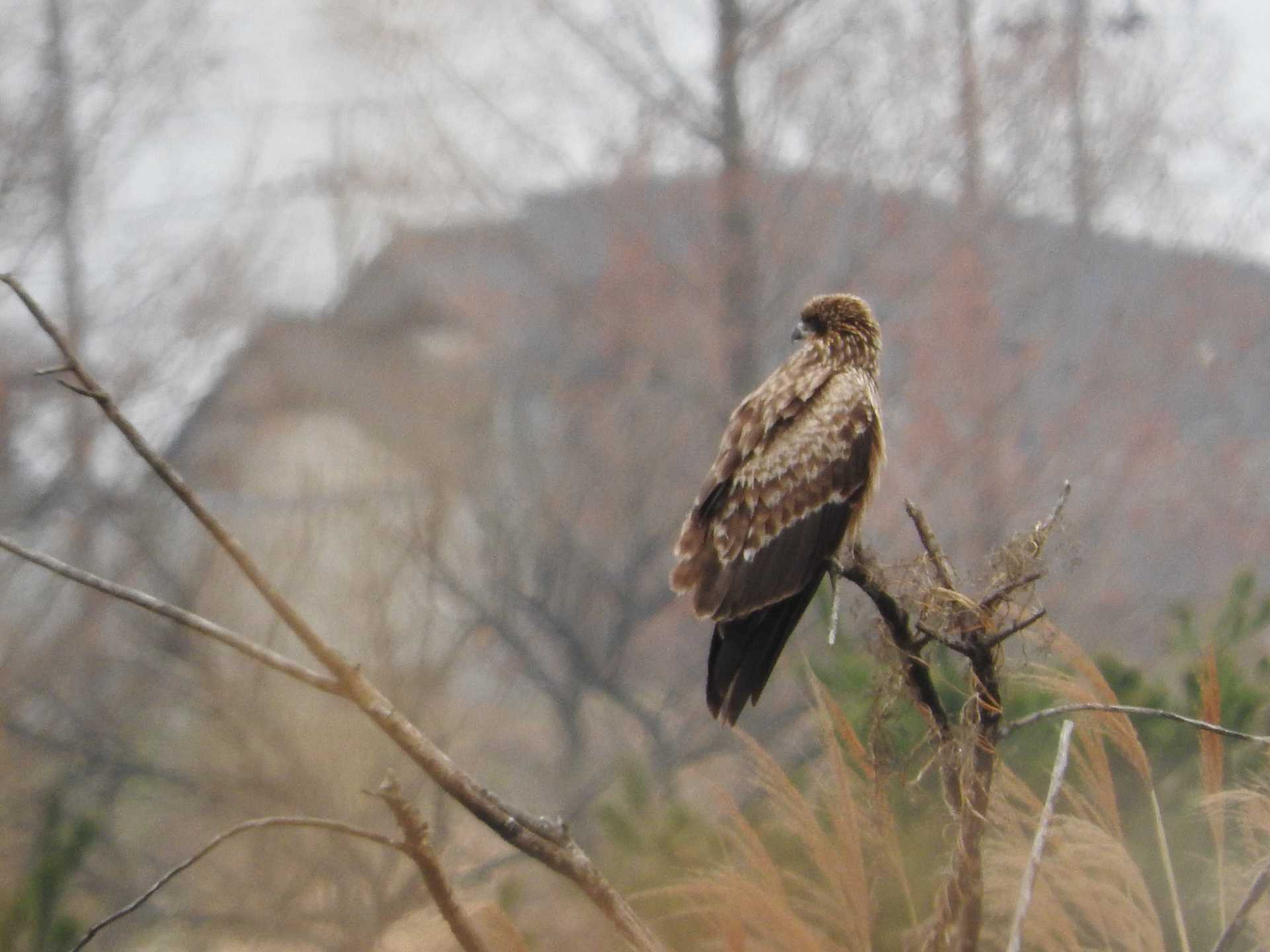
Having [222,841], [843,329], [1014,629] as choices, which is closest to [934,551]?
[1014,629]

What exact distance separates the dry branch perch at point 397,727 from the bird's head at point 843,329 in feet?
6.78

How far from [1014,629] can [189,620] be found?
1.38 m

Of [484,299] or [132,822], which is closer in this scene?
[132,822]

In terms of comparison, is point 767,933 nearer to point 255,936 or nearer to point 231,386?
point 255,936

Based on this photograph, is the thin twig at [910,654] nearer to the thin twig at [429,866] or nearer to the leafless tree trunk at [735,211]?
the thin twig at [429,866]

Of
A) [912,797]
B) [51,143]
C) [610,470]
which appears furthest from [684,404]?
[912,797]

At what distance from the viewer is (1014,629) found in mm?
2670

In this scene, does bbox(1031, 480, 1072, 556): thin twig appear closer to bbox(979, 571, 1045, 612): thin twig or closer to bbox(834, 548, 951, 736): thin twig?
bbox(979, 571, 1045, 612): thin twig

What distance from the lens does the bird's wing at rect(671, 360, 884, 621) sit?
3723 millimetres

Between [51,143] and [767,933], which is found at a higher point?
[51,143]

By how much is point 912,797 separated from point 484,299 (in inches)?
424

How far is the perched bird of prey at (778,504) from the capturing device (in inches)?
144

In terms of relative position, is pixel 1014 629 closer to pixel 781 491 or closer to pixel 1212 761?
pixel 1212 761

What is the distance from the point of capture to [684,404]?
11820 millimetres
